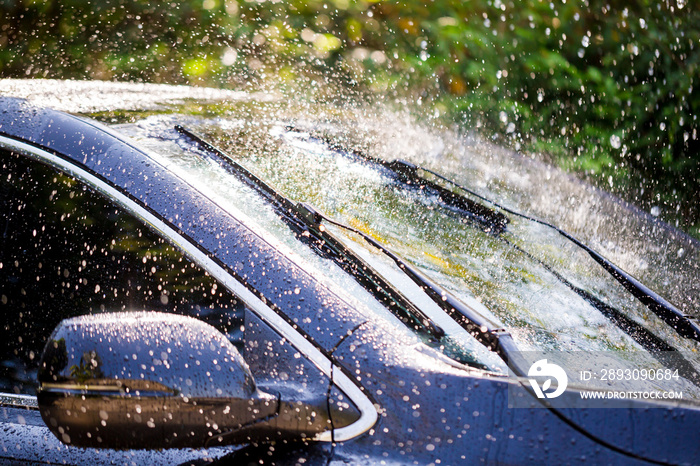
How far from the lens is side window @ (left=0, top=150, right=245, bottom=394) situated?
145cm

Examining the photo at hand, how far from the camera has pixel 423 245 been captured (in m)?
1.71

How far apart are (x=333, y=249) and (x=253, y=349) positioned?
13.4 inches

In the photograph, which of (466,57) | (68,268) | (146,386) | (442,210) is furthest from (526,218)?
(466,57)

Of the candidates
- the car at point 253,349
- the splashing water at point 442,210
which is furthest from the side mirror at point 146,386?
the splashing water at point 442,210

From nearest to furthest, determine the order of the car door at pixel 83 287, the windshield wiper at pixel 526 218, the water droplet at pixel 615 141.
→ the car door at pixel 83 287 < the windshield wiper at pixel 526 218 < the water droplet at pixel 615 141

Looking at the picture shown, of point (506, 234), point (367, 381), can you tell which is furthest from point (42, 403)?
point (506, 234)

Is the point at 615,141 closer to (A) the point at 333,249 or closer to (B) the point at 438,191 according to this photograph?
(B) the point at 438,191

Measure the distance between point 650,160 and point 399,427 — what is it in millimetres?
5210

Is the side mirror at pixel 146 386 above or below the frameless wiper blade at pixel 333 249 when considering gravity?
below

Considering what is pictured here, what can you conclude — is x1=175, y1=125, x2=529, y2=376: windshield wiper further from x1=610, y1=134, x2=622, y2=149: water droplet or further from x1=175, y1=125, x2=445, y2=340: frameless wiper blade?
x1=610, y1=134, x2=622, y2=149: water droplet

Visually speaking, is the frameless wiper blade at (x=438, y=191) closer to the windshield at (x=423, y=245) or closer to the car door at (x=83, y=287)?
the windshield at (x=423, y=245)

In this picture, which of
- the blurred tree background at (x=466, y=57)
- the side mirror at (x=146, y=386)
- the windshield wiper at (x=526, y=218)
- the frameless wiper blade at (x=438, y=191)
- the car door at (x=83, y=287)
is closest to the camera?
the side mirror at (x=146, y=386)

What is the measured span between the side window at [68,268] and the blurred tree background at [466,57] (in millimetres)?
4115

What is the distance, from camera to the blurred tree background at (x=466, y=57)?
206 inches
